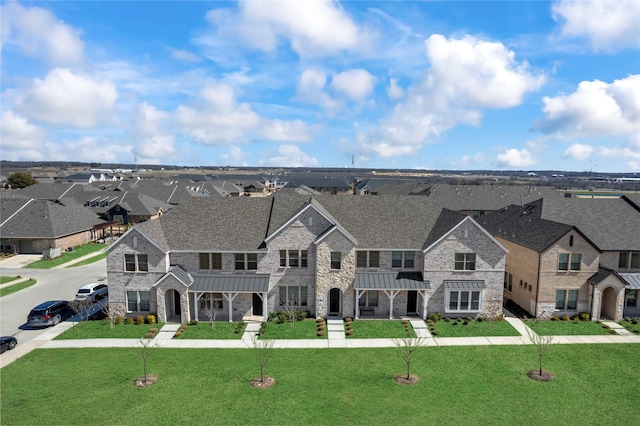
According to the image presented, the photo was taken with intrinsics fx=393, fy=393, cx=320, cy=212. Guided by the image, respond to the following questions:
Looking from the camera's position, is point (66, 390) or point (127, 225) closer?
point (66, 390)

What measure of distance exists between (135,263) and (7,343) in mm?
9399

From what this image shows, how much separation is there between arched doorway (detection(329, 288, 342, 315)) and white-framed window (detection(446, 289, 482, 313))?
9.11 meters

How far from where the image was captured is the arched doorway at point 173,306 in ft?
106

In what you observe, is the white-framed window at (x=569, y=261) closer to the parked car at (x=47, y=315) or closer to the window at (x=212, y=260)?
the window at (x=212, y=260)

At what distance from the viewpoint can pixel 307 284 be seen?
33.1 m

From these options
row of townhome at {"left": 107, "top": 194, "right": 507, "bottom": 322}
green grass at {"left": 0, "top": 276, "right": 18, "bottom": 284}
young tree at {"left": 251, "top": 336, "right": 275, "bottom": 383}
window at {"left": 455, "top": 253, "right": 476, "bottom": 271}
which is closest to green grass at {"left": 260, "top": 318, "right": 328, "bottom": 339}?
young tree at {"left": 251, "top": 336, "right": 275, "bottom": 383}

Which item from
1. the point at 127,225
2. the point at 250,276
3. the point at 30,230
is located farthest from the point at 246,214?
the point at 127,225

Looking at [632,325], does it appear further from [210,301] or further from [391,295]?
[210,301]

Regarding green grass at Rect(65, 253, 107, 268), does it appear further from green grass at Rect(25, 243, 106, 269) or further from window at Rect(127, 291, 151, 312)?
window at Rect(127, 291, 151, 312)

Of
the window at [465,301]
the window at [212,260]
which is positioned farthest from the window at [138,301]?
the window at [465,301]

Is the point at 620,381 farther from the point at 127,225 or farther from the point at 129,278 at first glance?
the point at 127,225

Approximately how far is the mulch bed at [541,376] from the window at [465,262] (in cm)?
1043

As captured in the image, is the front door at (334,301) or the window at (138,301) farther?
the front door at (334,301)

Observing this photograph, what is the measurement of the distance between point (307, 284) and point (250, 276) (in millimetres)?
4814
